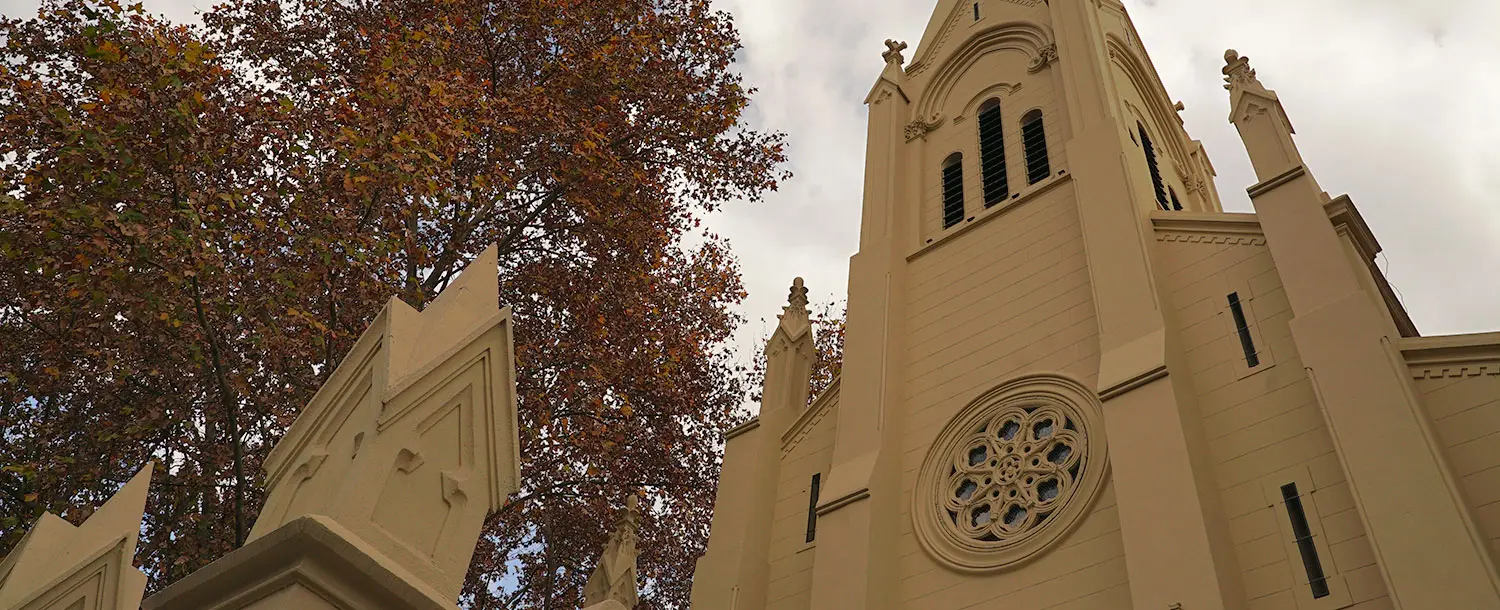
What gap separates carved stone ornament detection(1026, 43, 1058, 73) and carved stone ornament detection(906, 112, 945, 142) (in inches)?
74.7

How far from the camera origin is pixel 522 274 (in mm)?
15750

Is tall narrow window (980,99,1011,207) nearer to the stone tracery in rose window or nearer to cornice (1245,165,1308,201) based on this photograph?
cornice (1245,165,1308,201)

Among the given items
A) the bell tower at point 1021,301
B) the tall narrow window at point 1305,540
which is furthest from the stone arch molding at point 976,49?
the tall narrow window at point 1305,540

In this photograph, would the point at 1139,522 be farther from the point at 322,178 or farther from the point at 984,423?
the point at 322,178

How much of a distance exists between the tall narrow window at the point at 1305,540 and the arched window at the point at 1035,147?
720 centimetres

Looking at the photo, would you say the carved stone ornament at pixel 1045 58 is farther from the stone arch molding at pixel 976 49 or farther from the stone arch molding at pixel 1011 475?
the stone arch molding at pixel 1011 475

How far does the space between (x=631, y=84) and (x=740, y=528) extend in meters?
7.12

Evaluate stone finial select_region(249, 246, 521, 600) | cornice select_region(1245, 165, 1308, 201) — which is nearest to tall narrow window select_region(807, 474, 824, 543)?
cornice select_region(1245, 165, 1308, 201)

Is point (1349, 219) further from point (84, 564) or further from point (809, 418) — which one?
point (84, 564)

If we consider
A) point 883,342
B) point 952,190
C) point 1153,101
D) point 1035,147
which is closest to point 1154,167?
point 1035,147

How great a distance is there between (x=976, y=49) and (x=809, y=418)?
890cm

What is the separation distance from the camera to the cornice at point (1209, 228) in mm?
12445

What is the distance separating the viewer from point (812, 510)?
47.4 feet

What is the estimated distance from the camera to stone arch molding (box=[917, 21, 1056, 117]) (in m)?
19.5
